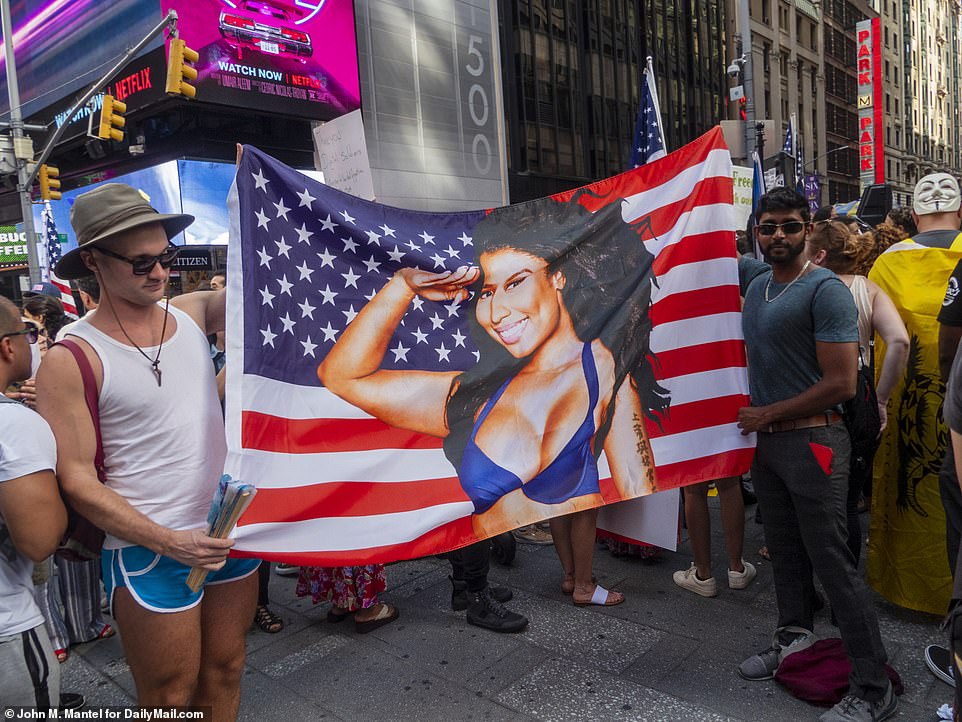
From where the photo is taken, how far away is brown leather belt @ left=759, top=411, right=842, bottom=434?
122 inches

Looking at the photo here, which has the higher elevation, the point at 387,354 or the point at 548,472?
the point at 387,354

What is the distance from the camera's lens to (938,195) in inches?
150

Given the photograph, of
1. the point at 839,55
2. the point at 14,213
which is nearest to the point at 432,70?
the point at 14,213

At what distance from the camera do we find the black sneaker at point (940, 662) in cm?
317

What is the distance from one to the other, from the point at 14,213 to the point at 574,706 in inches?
1128

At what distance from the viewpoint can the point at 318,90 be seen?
68.1 feet

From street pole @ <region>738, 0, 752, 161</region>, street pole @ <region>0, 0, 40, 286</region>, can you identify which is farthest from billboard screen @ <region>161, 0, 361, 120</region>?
street pole @ <region>738, 0, 752, 161</region>

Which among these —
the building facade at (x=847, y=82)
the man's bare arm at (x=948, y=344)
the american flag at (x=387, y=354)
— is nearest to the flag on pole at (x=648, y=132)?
the american flag at (x=387, y=354)

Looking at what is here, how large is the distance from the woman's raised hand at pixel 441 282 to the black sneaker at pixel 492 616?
70.0 inches

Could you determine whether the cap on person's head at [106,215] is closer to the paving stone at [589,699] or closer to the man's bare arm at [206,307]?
the man's bare arm at [206,307]

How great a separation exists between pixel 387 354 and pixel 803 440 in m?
1.83

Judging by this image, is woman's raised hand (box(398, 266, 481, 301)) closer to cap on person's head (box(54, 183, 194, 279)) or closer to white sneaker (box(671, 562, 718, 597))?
cap on person's head (box(54, 183, 194, 279))

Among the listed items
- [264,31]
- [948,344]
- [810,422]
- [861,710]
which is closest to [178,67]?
[264,31]

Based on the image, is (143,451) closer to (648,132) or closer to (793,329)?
(793,329)
